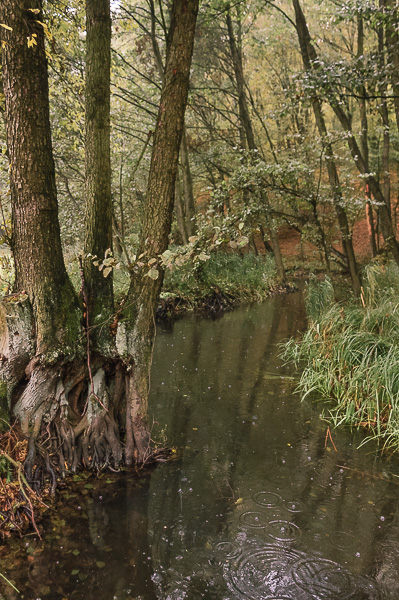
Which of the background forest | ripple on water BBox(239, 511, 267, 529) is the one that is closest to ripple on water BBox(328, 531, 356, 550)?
ripple on water BBox(239, 511, 267, 529)

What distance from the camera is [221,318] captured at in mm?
12414

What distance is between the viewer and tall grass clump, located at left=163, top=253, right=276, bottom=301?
43.5ft

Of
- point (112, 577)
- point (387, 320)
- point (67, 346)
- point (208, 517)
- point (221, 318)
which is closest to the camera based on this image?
point (112, 577)

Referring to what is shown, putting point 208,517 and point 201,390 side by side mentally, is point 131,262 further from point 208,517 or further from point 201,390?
point 201,390

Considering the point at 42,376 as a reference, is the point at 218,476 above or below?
below

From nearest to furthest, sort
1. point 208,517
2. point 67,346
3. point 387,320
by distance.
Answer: point 208,517 → point 67,346 → point 387,320

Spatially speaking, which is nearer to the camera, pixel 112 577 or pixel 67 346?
pixel 112 577

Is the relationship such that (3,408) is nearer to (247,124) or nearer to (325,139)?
(325,139)

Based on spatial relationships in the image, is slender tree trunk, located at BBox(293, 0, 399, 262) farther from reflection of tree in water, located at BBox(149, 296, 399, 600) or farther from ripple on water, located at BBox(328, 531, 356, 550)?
ripple on water, located at BBox(328, 531, 356, 550)

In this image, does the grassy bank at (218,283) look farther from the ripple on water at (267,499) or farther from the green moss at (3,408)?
the ripple on water at (267,499)

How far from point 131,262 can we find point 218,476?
223 centimetres

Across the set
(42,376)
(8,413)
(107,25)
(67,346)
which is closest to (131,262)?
(67,346)

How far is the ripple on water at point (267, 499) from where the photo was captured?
3.82 m

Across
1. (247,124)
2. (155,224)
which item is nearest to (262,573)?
(155,224)
